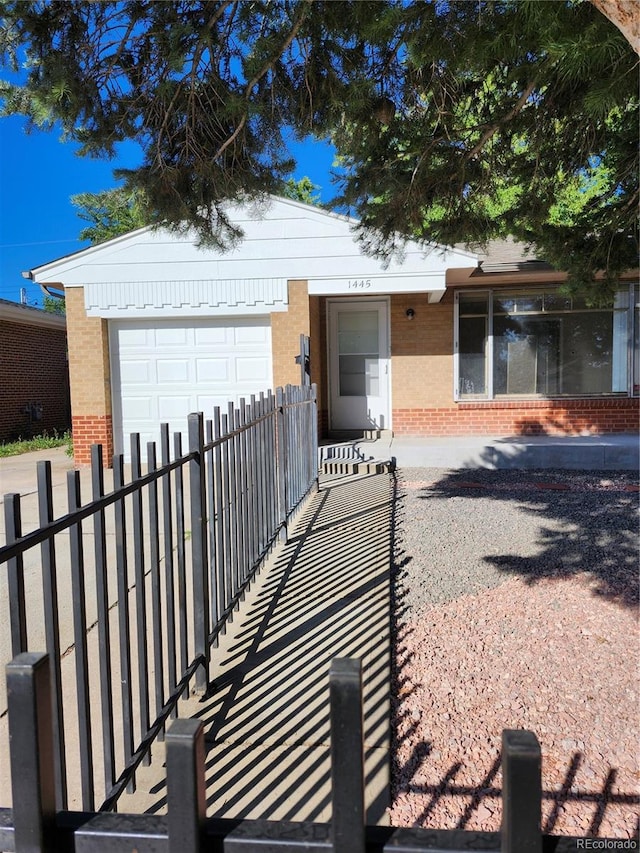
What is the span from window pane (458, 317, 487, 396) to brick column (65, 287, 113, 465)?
21.0ft

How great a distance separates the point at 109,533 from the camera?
665 cm

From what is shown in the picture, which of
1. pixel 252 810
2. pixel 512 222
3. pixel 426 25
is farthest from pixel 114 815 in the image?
pixel 512 222

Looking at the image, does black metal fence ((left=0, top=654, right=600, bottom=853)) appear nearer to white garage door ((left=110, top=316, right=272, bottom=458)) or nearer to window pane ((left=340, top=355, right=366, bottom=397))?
white garage door ((left=110, top=316, right=272, bottom=458))

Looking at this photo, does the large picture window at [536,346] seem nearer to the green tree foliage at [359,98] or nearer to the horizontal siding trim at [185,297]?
the horizontal siding trim at [185,297]

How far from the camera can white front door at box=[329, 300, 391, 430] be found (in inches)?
457

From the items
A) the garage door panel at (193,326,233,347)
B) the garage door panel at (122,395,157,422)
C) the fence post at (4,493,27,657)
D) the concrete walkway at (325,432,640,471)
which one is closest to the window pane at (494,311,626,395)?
the concrete walkway at (325,432,640,471)

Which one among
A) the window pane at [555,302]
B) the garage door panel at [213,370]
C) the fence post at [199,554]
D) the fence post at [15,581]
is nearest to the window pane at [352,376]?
the garage door panel at [213,370]

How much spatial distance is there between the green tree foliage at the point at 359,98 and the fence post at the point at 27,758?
3234 millimetres

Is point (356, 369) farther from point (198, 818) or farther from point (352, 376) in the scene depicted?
point (198, 818)

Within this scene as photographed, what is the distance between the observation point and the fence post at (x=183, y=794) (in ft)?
2.90

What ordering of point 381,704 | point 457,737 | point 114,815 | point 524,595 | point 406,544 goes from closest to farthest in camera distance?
1. point 114,815
2. point 457,737
3. point 381,704
4. point 524,595
5. point 406,544

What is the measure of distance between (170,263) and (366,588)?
299 inches

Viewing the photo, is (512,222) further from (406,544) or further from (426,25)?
(406,544)

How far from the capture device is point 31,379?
1634 cm
